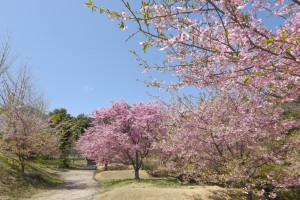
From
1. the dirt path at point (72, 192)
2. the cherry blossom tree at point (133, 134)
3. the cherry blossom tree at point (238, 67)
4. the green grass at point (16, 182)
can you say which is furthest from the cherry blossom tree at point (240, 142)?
the green grass at point (16, 182)

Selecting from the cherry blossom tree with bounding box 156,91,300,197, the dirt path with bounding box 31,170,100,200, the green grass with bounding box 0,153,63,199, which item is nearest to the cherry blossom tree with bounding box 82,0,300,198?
the cherry blossom tree with bounding box 156,91,300,197

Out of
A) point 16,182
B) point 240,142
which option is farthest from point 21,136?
point 240,142

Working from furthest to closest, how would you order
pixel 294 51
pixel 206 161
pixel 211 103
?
pixel 211 103 < pixel 206 161 < pixel 294 51

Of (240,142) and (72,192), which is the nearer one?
(240,142)

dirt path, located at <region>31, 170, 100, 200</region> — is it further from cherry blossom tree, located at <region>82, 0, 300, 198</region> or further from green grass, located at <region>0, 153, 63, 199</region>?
cherry blossom tree, located at <region>82, 0, 300, 198</region>

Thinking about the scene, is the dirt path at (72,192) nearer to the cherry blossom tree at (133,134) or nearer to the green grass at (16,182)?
the green grass at (16,182)

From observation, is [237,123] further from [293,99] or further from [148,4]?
[148,4]

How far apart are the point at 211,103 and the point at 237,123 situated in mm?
3305

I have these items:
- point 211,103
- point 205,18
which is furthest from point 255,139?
point 205,18

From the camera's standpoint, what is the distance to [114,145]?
76.5 feet

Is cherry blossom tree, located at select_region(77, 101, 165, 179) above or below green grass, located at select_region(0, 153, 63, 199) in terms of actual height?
above

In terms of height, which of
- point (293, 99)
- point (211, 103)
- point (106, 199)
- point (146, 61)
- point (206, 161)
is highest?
point (211, 103)

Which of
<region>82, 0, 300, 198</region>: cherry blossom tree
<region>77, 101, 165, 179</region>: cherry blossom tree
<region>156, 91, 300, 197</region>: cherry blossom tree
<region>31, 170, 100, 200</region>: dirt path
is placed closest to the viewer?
<region>82, 0, 300, 198</region>: cherry blossom tree

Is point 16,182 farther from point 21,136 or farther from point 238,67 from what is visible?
point 238,67
